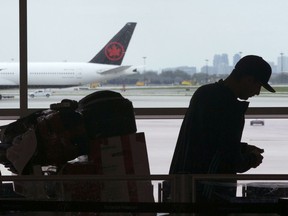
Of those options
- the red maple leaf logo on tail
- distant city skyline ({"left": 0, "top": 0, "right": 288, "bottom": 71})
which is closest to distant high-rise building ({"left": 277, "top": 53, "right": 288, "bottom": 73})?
distant city skyline ({"left": 0, "top": 0, "right": 288, "bottom": 71})

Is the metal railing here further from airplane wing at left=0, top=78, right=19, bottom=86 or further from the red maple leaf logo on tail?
the red maple leaf logo on tail

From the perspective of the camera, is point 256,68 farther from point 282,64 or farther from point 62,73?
point 62,73

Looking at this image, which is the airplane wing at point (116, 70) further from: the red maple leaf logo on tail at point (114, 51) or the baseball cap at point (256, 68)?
the baseball cap at point (256, 68)

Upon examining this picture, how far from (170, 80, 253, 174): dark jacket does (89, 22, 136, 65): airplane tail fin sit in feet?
54.5

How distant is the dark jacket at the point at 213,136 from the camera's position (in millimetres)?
2498

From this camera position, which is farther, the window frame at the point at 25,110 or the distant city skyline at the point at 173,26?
the distant city skyline at the point at 173,26

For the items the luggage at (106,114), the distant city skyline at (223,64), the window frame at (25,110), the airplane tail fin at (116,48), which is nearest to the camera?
the luggage at (106,114)

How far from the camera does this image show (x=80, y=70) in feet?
59.4

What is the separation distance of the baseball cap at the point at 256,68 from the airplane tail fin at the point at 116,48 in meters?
16.5

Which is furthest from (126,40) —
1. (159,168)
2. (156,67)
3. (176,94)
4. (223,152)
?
(223,152)

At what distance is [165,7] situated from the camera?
46.9 feet

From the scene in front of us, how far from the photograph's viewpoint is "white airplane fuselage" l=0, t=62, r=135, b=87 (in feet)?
51.7

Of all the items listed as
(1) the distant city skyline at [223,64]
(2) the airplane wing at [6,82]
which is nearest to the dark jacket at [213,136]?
(1) the distant city skyline at [223,64]

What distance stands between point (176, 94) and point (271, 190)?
13983 mm
